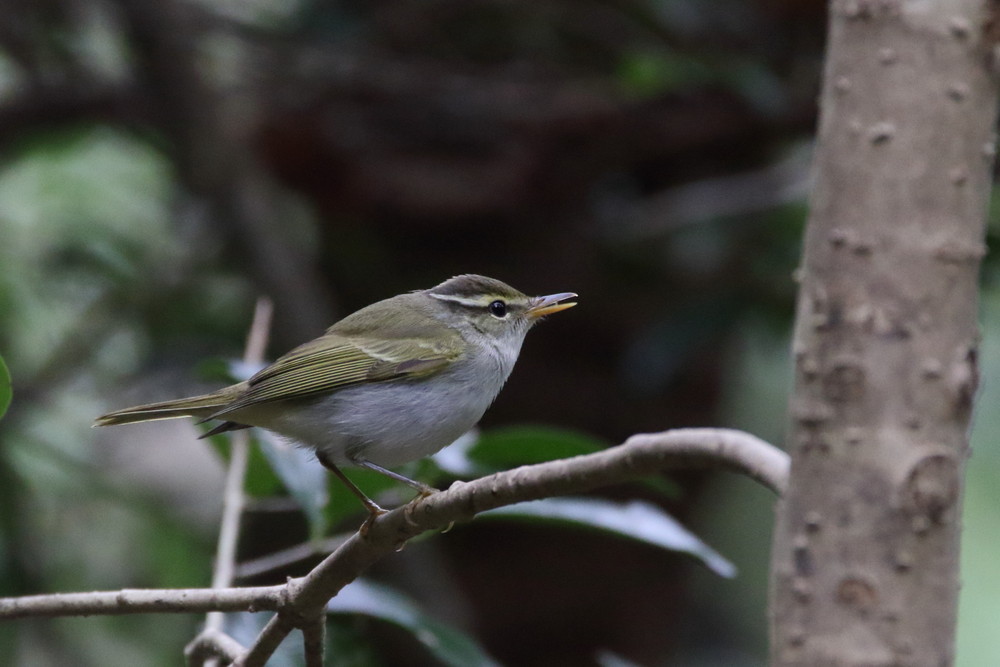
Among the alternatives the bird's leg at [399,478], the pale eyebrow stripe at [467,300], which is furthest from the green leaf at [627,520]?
the pale eyebrow stripe at [467,300]

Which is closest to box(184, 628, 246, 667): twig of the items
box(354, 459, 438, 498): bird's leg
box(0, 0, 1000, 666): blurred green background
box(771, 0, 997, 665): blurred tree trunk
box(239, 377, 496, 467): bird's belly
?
box(354, 459, 438, 498): bird's leg

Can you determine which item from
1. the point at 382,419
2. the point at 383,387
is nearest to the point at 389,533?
the point at 382,419

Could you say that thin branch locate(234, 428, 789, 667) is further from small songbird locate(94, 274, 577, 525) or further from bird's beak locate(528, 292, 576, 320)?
bird's beak locate(528, 292, 576, 320)

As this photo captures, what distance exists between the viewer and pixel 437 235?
4961 mm

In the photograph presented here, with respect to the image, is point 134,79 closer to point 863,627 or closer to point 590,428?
point 590,428

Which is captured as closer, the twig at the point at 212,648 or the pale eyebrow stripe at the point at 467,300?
the twig at the point at 212,648

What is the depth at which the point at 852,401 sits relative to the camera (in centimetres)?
130

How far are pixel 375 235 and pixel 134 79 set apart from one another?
1430mm

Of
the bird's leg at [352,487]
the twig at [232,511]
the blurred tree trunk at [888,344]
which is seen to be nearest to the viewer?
the blurred tree trunk at [888,344]

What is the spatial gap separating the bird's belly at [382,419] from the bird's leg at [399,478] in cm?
4

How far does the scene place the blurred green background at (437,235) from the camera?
15.5ft

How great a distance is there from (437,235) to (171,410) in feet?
7.60

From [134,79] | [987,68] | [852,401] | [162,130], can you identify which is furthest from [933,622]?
[134,79]

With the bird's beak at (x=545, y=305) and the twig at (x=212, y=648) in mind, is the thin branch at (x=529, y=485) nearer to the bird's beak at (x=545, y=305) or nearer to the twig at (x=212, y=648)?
the twig at (x=212, y=648)
